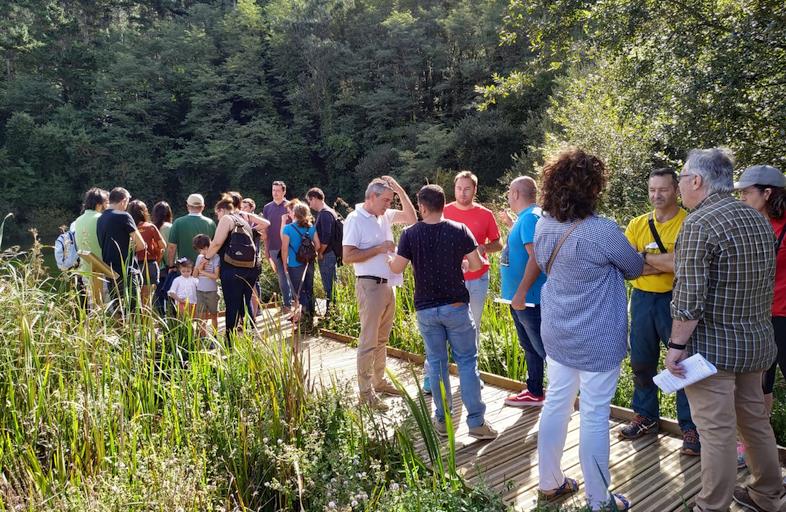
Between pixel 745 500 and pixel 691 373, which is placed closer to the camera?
pixel 691 373

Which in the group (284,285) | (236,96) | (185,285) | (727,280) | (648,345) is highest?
(236,96)

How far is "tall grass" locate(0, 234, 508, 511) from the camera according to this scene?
102 inches

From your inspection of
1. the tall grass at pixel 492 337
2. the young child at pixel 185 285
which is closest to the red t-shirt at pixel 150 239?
the young child at pixel 185 285

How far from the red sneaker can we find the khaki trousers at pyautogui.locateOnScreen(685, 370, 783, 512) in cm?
166

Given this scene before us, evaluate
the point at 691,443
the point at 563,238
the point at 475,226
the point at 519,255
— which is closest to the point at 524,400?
the point at 519,255

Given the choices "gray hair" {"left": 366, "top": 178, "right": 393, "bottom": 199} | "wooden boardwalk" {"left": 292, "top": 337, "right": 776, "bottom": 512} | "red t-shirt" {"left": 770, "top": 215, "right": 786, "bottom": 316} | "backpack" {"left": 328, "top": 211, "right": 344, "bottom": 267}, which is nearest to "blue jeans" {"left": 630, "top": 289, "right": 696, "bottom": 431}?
"wooden boardwalk" {"left": 292, "top": 337, "right": 776, "bottom": 512}

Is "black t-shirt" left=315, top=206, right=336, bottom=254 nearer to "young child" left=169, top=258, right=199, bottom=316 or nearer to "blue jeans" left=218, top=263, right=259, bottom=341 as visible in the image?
"blue jeans" left=218, top=263, right=259, bottom=341

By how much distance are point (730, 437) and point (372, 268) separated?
242 centimetres

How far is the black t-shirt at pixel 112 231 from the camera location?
524 cm

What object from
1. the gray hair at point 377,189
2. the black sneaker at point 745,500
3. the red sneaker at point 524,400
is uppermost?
the gray hair at point 377,189

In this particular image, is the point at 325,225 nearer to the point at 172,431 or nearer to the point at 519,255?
the point at 519,255

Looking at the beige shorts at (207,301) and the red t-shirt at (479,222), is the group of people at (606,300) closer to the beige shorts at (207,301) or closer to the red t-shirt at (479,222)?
the red t-shirt at (479,222)

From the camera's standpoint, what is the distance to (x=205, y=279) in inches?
240

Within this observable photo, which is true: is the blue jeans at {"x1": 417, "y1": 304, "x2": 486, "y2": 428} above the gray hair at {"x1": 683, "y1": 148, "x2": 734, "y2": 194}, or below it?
below
